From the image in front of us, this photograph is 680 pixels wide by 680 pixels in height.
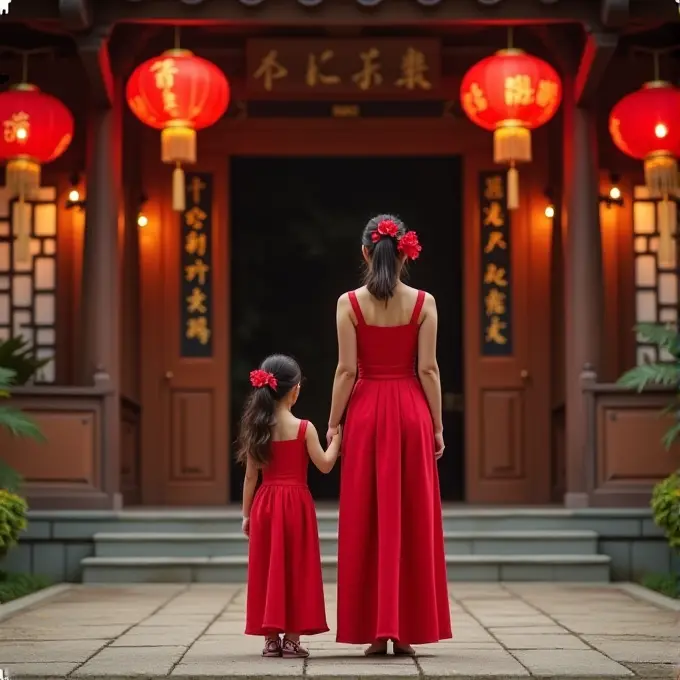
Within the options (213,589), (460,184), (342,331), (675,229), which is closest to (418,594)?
(342,331)

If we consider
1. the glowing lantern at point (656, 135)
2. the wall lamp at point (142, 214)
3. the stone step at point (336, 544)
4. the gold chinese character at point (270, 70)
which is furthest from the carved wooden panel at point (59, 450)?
the glowing lantern at point (656, 135)

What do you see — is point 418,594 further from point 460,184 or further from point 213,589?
point 460,184

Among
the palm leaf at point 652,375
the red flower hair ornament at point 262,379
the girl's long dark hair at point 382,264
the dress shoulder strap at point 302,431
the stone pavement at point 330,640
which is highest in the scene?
the girl's long dark hair at point 382,264

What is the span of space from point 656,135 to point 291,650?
220 inches

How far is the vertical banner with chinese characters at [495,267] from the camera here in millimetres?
11930

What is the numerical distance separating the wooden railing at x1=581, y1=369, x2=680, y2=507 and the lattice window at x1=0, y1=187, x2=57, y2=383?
4164 mm

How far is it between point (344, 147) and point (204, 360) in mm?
2054

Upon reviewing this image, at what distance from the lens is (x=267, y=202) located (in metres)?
12.6

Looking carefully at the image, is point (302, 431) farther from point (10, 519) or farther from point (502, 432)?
point (502, 432)

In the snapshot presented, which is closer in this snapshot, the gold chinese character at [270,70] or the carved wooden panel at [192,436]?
the gold chinese character at [270,70]

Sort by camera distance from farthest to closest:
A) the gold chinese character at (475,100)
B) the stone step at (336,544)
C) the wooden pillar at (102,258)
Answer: the wooden pillar at (102,258), the gold chinese character at (475,100), the stone step at (336,544)

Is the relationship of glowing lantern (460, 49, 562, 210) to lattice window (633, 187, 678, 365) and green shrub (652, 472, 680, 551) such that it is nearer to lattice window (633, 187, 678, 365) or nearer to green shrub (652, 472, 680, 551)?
lattice window (633, 187, 678, 365)

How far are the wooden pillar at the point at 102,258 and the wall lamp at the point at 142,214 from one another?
124 cm

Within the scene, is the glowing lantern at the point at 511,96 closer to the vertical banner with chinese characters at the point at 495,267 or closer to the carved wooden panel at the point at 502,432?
the vertical banner with chinese characters at the point at 495,267
